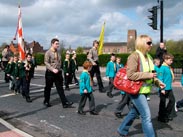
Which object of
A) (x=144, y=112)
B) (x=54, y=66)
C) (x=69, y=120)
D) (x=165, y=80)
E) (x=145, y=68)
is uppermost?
(x=145, y=68)

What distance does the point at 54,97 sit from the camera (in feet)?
36.2

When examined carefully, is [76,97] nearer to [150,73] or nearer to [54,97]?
[54,97]

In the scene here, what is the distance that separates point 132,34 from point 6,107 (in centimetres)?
11541

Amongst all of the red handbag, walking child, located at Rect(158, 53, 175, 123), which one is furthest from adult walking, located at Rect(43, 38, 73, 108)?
the red handbag

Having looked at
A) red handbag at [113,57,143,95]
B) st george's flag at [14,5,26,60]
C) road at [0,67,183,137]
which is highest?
st george's flag at [14,5,26,60]

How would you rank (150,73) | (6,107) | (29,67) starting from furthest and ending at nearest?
(29,67) < (6,107) < (150,73)

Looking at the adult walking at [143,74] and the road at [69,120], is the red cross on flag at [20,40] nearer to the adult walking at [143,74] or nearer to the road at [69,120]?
the road at [69,120]

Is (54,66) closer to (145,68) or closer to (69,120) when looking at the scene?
(69,120)

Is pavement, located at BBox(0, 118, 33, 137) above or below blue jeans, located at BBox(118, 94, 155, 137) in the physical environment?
below

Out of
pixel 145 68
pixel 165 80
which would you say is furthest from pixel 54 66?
pixel 145 68

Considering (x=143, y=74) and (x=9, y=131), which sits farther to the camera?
(x=9, y=131)

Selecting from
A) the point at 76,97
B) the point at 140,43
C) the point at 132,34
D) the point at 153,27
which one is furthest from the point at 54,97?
the point at 132,34

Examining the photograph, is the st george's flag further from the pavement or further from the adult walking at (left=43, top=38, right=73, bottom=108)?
the pavement

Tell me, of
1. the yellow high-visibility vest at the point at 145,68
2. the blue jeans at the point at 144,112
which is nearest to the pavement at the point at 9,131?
the blue jeans at the point at 144,112
